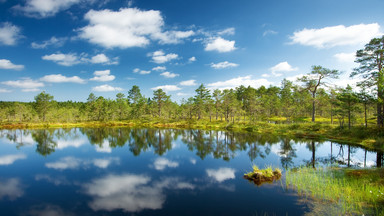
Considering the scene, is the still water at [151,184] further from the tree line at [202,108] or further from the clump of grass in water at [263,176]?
the tree line at [202,108]

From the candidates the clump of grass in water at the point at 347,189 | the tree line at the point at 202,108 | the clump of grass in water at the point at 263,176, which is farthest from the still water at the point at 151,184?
the tree line at the point at 202,108

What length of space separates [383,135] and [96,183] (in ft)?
118

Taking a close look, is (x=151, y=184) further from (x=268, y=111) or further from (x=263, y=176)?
(x=268, y=111)

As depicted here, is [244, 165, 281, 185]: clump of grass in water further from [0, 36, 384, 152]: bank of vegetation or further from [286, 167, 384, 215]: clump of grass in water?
[0, 36, 384, 152]: bank of vegetation

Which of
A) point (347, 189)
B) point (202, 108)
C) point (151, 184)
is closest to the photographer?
point (347, 189)

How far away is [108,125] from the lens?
2800 inches

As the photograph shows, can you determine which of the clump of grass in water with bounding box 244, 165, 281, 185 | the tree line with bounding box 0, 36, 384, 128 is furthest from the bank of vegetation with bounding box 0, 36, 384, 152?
the clump of grass in water with bounding box 244, 165, 281, 185

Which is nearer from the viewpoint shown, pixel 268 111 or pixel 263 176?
pixel 263 176

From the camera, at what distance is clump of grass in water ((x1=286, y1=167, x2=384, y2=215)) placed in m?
8.58

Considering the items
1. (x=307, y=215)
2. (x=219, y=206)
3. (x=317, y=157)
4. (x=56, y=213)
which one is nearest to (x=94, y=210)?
(x=56, y=213)

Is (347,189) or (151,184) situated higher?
(347,189)

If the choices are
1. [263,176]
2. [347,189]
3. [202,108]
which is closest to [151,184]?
[263,176]

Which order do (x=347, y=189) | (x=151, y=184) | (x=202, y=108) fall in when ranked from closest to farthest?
1. (x=347, y=189)
2. (x=151, y=184)
3. (x=202, y=108)

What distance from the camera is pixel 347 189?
400 inches
